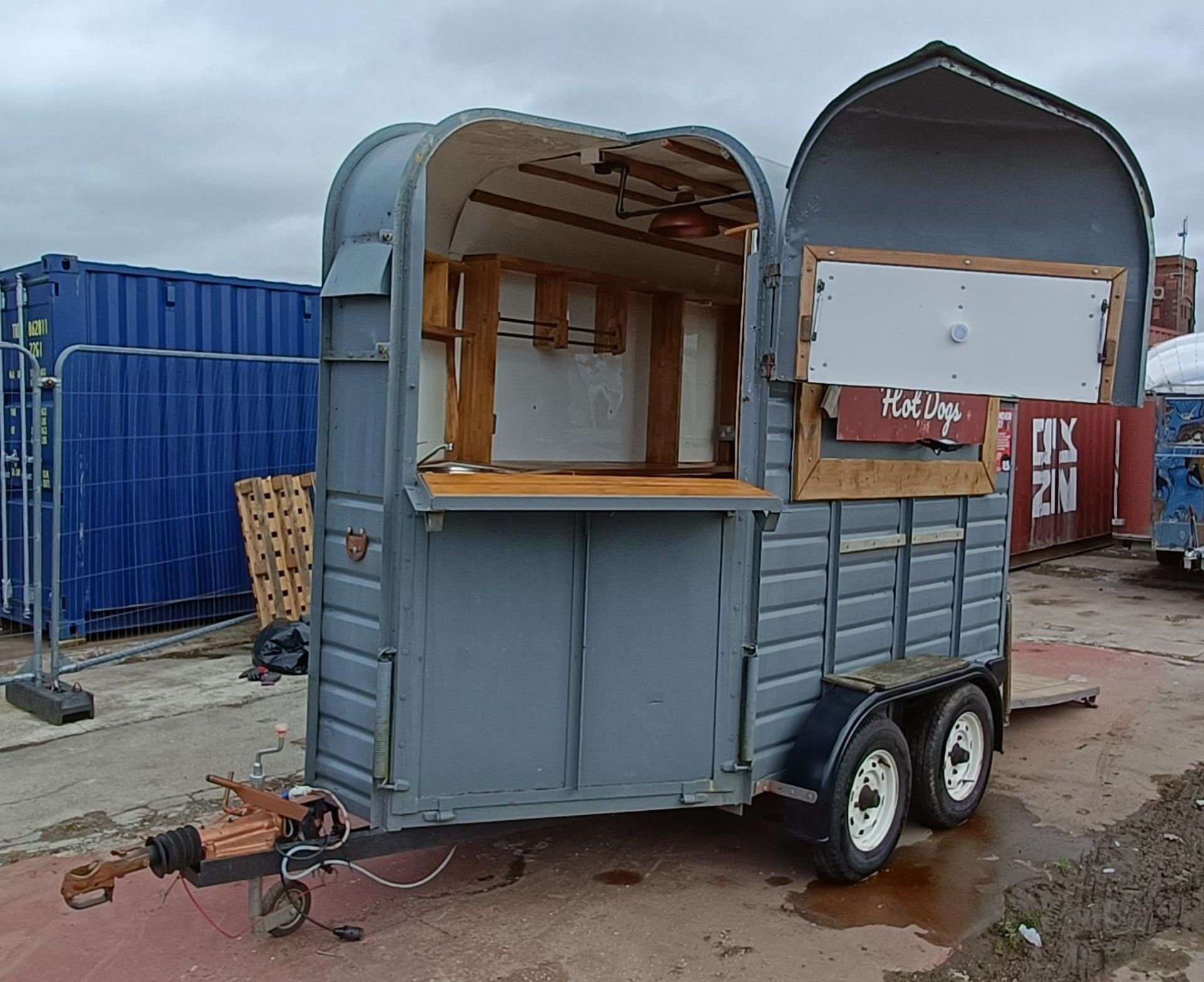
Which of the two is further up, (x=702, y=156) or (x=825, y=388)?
(x=702, y=156)

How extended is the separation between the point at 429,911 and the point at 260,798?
1001mm

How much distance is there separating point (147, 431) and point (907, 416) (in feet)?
23.0

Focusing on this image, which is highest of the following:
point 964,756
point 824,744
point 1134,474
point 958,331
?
point 958,331

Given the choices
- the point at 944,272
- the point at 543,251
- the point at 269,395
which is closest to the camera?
the point at 944,272

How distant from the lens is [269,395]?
11.0m

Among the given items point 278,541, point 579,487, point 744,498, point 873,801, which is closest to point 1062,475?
point 278,541

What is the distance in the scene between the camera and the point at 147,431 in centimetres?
1009

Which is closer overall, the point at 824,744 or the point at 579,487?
the point at 579,487

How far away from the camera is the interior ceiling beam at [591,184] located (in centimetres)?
597

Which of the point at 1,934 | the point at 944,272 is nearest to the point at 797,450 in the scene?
the point at 944,272

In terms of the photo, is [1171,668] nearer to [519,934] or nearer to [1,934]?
[519,934]

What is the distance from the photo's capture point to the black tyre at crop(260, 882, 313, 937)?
4.34 meters

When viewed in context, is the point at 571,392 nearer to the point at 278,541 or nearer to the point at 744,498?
the point at 744,498

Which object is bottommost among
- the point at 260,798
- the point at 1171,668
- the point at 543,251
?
the point at 1171,668
